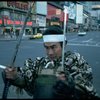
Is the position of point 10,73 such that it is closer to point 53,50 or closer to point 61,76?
point 53,50

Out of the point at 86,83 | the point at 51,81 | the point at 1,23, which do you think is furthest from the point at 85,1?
the point at 1,23

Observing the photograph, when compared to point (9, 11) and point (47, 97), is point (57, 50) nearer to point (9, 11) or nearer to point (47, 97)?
point (47, 97)

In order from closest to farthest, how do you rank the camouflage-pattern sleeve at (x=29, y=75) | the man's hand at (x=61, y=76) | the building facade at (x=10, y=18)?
1. the man's hand at (x=61, y=76)
2. the camouflage-pattern sleeve at (x=29, y=75)
3. the building facade at (x=10, y=18)

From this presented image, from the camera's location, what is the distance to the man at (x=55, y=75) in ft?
8.05

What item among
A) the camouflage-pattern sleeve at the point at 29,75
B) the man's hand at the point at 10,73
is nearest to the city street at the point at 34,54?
the camouflage-pattern sleeve at the point at 29,75

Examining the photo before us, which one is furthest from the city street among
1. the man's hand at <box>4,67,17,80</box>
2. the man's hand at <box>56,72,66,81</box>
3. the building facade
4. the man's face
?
the building facade

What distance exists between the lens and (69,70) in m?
3.02

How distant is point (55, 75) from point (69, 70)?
534mm

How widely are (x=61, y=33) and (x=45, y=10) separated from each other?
279 feet

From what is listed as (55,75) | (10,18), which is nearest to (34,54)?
(55,75)

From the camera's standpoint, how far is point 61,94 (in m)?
2.40

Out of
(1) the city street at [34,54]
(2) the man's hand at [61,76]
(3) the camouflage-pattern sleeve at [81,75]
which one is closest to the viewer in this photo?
(2) the man's hand at [61,76]

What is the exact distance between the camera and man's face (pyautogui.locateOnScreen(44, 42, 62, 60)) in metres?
3.00

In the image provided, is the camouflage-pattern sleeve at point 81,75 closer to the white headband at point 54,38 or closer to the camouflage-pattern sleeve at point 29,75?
the white headband at point 54,38
